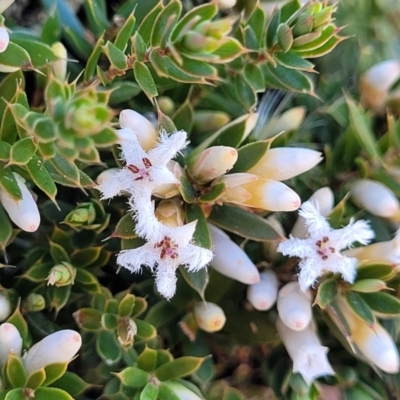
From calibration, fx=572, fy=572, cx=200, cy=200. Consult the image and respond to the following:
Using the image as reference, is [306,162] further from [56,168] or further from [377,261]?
[56,168]

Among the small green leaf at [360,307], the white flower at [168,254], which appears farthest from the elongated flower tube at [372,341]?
the white flower at [168,254]

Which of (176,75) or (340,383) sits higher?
(176,75)

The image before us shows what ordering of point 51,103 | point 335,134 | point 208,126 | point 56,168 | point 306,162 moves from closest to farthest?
1. point 51,103
2. point 56,168
3. point 306,162
4. point 208,126
5. point 335,134

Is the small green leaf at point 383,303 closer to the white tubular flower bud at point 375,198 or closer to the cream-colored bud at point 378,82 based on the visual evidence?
the white tubular flower bud at point 375,198

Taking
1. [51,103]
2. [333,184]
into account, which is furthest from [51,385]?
[333,184]

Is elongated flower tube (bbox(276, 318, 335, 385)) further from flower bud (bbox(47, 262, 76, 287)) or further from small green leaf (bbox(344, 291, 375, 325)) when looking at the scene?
flower bud (bbox(47, 262, 76, 287))
